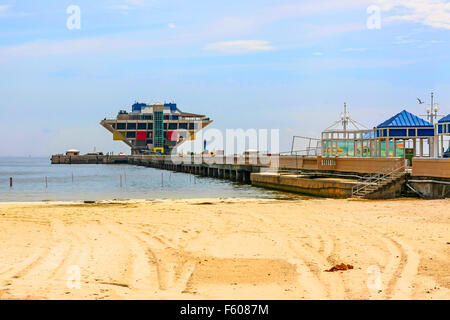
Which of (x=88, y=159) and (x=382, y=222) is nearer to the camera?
(x=382, y=222)

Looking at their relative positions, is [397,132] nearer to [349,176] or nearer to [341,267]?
[349,176]

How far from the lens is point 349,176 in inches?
1463

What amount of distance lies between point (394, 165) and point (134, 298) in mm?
25608

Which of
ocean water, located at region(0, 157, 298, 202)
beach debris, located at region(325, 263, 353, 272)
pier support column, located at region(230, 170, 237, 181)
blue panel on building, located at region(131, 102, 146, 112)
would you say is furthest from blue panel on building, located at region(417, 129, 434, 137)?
blue panel on building, located at region(131, 102, 146, 112)

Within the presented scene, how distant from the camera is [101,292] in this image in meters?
9.16

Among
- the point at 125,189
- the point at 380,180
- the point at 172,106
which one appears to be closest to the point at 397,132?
the point at 380,180

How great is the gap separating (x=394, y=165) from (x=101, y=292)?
2555cm

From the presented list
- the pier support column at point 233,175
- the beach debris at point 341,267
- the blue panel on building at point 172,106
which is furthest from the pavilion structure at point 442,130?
the blue panel on building at point 172,106

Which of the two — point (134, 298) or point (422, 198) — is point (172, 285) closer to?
point (134, 298)

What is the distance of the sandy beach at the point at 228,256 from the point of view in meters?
9.42

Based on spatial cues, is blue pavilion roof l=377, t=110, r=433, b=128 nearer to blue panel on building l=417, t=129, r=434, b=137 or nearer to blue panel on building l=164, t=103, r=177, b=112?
blue panel on building l=417, t=129, r=434, b=137
